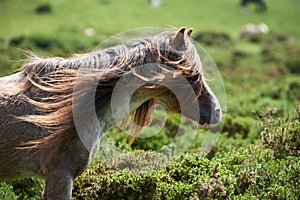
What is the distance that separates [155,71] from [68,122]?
76 cm

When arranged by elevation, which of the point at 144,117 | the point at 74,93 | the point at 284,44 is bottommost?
the point at 284,44

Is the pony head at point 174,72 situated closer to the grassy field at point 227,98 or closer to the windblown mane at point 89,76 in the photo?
the windblown mane at point 89,76

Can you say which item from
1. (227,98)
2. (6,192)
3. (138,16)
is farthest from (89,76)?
(138,16)

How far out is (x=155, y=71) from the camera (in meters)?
3.41

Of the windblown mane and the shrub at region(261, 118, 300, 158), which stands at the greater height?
the windblown mane

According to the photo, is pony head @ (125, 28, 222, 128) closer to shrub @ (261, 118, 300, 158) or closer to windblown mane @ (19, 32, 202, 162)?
windblown mane @ (19, 32, 202, 162)

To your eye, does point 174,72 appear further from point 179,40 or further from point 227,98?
point 227,98

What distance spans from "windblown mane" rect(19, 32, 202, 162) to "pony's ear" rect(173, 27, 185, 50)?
0.11 feet

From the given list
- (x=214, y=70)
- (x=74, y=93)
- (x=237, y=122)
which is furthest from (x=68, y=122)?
(x=237, y=122)

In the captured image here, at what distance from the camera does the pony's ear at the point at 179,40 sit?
11.0 ft

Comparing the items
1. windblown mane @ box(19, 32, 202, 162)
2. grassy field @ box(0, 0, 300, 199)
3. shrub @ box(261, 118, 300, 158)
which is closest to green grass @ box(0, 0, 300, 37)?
grassy field @ box(0, 0, 300, 199)

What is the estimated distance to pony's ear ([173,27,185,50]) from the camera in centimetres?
334

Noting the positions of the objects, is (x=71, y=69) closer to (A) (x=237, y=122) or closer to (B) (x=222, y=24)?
(A) (x=237, y=122)

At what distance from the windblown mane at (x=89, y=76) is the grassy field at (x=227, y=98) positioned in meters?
0.66
